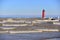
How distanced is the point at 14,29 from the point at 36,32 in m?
0.73

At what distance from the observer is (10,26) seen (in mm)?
7422

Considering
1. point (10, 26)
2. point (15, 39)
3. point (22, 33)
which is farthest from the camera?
point (10, 26)

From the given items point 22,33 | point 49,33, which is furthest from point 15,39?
point 49,33

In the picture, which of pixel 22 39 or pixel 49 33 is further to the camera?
pixel 49 33

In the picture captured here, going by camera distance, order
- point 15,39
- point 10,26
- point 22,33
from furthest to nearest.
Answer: point 10,26 < point 22,33 < point 15,39

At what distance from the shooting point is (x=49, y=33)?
7.00 meters

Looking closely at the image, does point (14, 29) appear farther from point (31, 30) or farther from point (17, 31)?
point (31, 30)

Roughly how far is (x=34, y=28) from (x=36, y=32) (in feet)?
0.52

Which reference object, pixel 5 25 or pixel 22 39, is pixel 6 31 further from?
pixel 22 39

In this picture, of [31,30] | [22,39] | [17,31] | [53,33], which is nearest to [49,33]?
[53,33]

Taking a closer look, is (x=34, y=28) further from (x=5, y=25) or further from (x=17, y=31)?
(x=5, y=25)

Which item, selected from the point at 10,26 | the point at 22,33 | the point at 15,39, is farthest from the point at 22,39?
the point at 10,26

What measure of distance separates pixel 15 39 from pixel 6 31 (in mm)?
1299

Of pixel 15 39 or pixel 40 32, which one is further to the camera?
pixel 40 32
